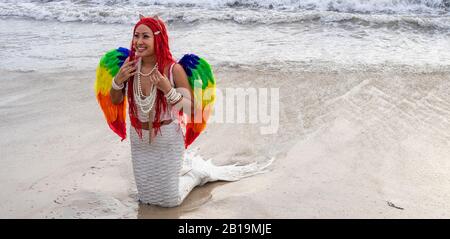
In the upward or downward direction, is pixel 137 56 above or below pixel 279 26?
above

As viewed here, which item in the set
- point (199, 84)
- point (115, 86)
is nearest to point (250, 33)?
point (199, 84)

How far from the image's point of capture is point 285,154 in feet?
14.9

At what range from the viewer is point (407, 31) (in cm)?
905

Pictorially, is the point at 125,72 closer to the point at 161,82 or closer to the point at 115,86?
the point at 115,86

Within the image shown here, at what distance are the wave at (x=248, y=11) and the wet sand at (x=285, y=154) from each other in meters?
3.40

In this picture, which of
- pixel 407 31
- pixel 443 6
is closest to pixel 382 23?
pixel 407 31

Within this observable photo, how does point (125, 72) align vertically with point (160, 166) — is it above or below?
above

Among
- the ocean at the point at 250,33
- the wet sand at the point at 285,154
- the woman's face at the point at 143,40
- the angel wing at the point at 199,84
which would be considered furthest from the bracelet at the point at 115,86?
the ocean at the point at 250,33

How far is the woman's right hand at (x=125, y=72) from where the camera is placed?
11.0 ft

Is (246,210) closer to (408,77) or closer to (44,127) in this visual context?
(44,127)

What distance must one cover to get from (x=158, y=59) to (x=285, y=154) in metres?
1.64

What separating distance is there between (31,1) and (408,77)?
9.95 m
